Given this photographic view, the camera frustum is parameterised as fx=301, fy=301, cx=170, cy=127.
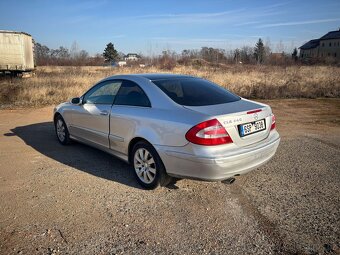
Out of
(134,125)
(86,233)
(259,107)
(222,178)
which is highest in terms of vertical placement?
(259,107)

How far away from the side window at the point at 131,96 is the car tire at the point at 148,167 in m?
0.58

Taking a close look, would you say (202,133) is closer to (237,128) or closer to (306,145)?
(237,128)

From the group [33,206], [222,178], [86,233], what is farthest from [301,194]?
[33,206]

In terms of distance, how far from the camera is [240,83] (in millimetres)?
15352

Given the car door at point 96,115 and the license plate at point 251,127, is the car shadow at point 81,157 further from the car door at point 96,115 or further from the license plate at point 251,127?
the license plate at point 251,127

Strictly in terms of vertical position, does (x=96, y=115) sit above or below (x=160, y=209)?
above

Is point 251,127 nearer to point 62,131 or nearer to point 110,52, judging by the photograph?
point 62,131

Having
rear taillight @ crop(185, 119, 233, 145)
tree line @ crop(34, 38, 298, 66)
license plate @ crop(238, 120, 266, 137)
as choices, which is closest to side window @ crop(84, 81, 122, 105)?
rear taillight @ crop(185, 119, 233, 145)

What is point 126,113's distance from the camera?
4277 millimetres

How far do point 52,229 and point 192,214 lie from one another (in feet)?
4.98

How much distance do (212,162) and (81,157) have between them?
9.77ft

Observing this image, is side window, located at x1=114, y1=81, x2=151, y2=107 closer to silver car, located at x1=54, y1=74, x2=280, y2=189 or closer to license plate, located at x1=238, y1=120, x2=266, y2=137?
silver car, located at x1=54, y1=74, x2=280, y2=189

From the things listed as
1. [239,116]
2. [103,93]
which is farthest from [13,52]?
[239,116]

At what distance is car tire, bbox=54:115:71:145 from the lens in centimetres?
610
